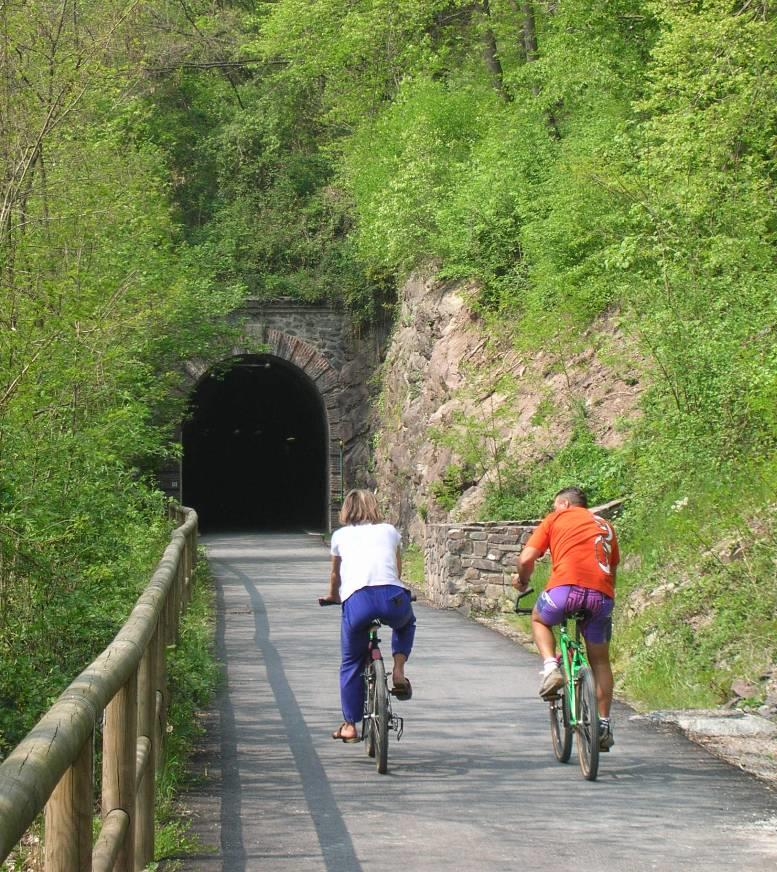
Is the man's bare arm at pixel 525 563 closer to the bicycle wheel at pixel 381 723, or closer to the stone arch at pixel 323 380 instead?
the bicycle wheel at pixel 381 723

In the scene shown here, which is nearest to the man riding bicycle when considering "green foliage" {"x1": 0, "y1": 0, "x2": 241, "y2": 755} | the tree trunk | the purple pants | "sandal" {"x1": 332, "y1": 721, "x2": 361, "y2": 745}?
the purple pants

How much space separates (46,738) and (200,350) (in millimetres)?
24707

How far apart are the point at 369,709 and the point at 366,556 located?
2.74 feet

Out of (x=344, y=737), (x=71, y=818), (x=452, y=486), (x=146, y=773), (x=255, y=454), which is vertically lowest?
(x=344, y=737)

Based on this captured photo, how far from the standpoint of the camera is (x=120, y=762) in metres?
4.34

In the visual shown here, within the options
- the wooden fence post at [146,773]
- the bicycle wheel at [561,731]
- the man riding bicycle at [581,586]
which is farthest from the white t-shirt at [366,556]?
the wooden fence post at [146,773]

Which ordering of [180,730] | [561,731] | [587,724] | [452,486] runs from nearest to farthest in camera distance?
[587,724] < [561,731] < [180,730] < [452,486]

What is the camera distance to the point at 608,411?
18484 mm

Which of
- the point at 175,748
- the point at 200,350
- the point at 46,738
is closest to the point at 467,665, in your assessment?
the point at 175,748

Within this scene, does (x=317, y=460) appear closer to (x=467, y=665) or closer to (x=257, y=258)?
(x=257, y=258)

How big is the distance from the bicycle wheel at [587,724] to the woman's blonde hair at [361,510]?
1483mm

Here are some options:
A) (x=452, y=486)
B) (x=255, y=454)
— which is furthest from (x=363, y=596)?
(x=255, y=454)

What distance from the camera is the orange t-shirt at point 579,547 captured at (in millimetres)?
7426

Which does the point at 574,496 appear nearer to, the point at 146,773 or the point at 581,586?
the point at 581,586
